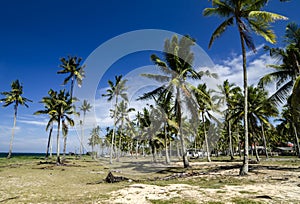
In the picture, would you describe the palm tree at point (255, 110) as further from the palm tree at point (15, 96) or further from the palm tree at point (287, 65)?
the palm tree at point (15, 96)

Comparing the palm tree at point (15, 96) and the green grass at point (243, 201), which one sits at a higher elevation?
the palm tree at point (15, 96)

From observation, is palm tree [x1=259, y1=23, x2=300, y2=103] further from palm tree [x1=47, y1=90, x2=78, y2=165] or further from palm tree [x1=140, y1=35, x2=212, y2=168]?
palm tree [x1=47, y1=90, x2=78, y2=165]

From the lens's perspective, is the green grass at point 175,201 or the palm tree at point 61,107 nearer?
the green grass at point 175,201

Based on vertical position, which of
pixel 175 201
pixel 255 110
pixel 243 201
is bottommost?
pixel 175 201

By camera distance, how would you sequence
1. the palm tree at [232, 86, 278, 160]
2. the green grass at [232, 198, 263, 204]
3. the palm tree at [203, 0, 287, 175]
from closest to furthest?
the green grass at [232, 198, 263, 204]
the palm tree at [203, 0, 287, 175]
the palm tree at [232, 86, 278, 160]

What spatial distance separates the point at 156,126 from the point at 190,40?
17471 millimetres

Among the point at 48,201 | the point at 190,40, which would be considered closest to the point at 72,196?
the point at 48,201

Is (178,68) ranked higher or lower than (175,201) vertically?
higher

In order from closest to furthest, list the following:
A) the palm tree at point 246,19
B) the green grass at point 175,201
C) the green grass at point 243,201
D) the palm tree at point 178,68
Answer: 1. the green grass at point 243,201
2. the green grass at point 175,201
3. the palm tree at point 246,19
4. the palm tree at point 178,68

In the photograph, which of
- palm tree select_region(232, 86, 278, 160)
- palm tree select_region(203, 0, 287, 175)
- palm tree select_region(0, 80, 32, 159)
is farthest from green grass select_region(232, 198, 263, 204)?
palm tree select_region(0, 80, 32, 159)

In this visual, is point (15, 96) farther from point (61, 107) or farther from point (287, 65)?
point (287, 65)

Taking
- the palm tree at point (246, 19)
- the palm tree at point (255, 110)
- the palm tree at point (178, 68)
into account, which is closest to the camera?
the palm tree at point (246, 19)

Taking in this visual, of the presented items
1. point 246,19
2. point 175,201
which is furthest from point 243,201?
point 246,19

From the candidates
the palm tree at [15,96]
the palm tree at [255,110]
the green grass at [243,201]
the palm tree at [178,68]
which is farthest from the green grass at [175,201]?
the palm tree at [15,96]
